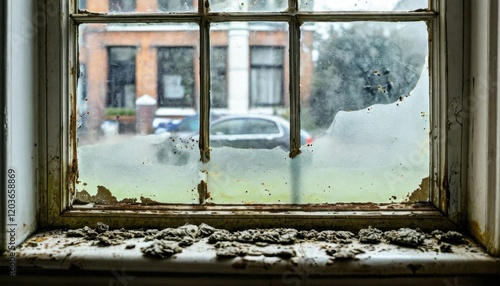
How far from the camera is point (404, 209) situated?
40.0 inches

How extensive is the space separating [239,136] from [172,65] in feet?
0.73

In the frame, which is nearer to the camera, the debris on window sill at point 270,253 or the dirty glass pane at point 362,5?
the debris on window sill at point 270,253

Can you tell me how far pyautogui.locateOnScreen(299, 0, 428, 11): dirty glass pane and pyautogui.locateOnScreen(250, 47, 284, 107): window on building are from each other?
0.12 m

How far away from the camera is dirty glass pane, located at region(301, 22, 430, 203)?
1.03 meters

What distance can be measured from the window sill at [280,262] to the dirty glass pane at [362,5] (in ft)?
1.70

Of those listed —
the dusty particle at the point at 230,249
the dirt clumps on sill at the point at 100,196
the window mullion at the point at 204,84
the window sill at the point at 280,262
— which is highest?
the window mullion at the point at 204,84

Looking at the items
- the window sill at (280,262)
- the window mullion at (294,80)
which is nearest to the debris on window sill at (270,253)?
the window sill at (280,262)

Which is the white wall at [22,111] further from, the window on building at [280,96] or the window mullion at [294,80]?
the window mullion at [294,80]

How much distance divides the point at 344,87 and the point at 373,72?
0.24ft

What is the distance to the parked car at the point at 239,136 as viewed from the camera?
103cm

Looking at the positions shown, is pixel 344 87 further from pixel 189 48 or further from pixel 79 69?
pixel 79 69

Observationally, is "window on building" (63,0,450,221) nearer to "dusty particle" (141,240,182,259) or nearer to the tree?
the tree

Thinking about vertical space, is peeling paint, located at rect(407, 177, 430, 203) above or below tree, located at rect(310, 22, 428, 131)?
below

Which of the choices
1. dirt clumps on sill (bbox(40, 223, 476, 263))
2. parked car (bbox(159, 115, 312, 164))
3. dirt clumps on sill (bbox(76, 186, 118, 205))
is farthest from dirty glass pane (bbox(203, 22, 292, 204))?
dirt clumps on sill (bbox(76, 186, 118, 205))
